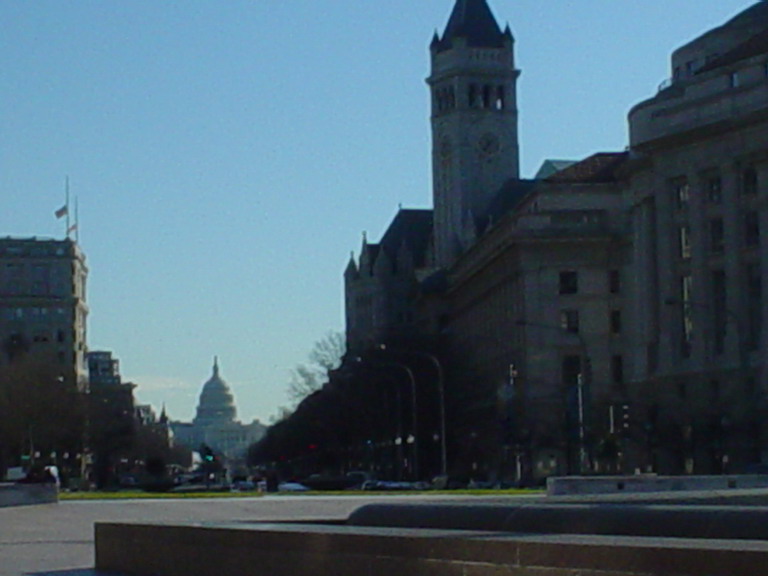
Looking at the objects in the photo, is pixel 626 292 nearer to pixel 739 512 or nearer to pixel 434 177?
pixel 434 177

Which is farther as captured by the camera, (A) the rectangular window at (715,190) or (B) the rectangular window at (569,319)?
(B) the rectangular window at (569,319)

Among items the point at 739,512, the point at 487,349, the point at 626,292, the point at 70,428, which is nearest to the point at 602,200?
the point at 626,292

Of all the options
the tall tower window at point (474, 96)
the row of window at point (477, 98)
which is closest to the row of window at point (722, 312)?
the tall tower window at point (474, 96)

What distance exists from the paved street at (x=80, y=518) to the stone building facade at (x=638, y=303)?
→ 31.2 meters

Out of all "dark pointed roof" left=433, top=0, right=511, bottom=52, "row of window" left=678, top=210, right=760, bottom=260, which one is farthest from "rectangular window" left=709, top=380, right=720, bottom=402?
"dark pointed roof" left=433, top=0, right=511, bottom=52

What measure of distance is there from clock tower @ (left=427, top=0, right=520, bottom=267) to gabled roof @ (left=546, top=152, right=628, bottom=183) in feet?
160

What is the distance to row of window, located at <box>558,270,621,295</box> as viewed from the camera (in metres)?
128

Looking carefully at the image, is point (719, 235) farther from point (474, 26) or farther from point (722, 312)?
point (474, 26)

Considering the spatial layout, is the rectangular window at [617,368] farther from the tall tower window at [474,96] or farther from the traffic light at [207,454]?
the tall tower window at [474,96]

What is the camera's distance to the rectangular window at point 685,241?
100044 millimetres

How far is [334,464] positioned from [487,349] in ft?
75.4

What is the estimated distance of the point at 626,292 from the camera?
12519 centimetres

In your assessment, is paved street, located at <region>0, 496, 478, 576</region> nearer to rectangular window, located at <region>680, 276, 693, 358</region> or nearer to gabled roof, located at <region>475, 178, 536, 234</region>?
rectangular window, located at <region>680, 276, 693, 358</region>

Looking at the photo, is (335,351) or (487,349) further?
(335,351)
